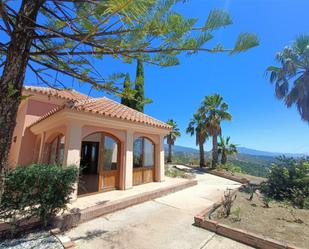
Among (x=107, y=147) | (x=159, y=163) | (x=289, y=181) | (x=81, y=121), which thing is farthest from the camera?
(x=159, y=163)

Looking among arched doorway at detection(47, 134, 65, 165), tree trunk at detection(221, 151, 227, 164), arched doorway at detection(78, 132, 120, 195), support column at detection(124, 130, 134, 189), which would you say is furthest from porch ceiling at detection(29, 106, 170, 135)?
tree trunk at detection(221, 151, 227, 164)

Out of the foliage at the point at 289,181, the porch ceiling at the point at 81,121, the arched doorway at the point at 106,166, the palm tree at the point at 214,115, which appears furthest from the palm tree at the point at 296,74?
the arched doorway at the point at 106,166

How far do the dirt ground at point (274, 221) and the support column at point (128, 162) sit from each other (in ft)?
16.0

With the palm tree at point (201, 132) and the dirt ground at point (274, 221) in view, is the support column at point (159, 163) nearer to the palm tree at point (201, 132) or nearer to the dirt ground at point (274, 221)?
the dirt ground at point (274, 221)

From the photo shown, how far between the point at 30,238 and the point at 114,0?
608cm

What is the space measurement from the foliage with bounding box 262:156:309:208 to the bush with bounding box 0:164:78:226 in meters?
9.61

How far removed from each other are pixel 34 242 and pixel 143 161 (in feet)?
24.3

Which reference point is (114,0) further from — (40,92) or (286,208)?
(40,92)

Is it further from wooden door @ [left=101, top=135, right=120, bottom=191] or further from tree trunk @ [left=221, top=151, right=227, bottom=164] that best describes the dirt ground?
tree trunk @ [left=221, top=151, right=227, bottom=164]

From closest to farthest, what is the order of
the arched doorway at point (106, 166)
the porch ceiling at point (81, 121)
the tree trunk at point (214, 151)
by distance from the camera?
the porch ceiling at point (81, 121) → the arched doorway at point (106, 166) → the tree trunk at point (214, 151)

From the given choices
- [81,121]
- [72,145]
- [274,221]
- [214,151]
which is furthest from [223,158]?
[72,145]

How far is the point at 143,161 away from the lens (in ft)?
38.7

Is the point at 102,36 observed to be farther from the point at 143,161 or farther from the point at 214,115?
the point at 214,115

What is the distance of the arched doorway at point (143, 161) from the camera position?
11.3m
